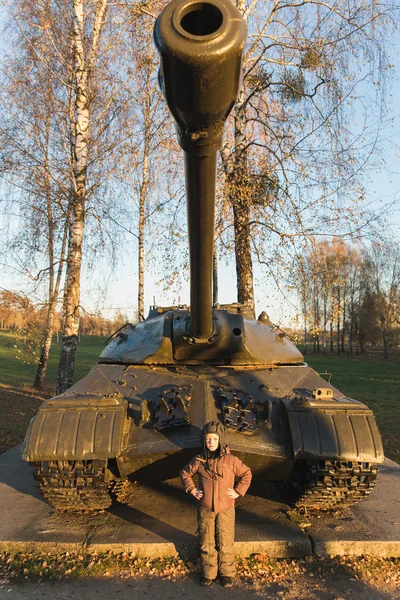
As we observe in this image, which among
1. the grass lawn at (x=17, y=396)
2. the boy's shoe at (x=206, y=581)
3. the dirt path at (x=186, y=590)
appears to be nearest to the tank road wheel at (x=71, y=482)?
the dirt path at (x=186, y=590)

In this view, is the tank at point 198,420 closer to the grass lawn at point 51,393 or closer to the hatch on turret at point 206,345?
the hatch on turret at point 206,345

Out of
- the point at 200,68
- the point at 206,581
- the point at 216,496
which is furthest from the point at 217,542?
the point at 200,68

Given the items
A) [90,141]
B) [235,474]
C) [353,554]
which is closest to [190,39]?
[235,474]

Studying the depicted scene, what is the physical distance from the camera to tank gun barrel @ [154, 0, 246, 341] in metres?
2.29

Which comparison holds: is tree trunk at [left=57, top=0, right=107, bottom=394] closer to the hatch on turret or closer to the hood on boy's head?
the hatch on turret

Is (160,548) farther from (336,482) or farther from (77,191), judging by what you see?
(77,191)

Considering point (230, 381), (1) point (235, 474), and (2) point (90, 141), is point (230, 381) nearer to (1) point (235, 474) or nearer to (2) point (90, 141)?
(1) point (235, 474)

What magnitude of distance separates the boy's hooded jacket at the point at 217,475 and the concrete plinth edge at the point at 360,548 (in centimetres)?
107

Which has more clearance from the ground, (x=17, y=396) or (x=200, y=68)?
(x=200, y=68)

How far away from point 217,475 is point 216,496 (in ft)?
0.57

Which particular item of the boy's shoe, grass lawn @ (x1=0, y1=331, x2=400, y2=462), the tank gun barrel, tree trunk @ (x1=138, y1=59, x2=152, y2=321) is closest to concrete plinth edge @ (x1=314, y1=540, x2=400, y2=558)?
the boy's shoe

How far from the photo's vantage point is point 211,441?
4.18m

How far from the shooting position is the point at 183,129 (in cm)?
281

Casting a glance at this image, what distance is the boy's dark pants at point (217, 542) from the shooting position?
4.22 m
